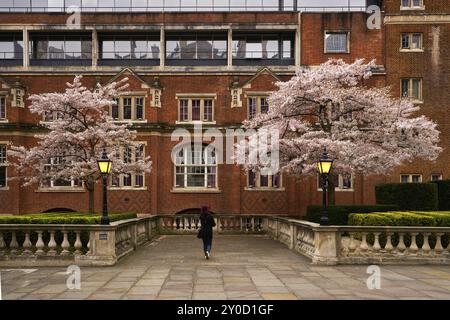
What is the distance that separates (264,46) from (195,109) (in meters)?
7.08

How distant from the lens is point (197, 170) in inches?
1342

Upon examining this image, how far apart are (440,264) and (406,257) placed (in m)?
0.99

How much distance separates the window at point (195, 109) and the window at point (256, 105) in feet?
8.49

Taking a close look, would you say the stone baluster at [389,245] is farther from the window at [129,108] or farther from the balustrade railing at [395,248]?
the window at [129,108]

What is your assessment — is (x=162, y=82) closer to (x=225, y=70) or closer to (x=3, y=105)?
(x=225, y=70)

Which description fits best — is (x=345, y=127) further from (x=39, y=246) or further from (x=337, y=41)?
(x=39, y=246)

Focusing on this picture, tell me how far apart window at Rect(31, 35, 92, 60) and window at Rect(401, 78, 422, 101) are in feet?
72.3

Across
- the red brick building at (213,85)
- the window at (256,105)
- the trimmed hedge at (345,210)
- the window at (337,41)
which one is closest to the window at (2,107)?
the red brick building at (213,85)

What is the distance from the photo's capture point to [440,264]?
14859 millimetres

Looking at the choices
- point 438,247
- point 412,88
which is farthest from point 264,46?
point 438,247

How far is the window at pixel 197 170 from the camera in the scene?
34.0 m
